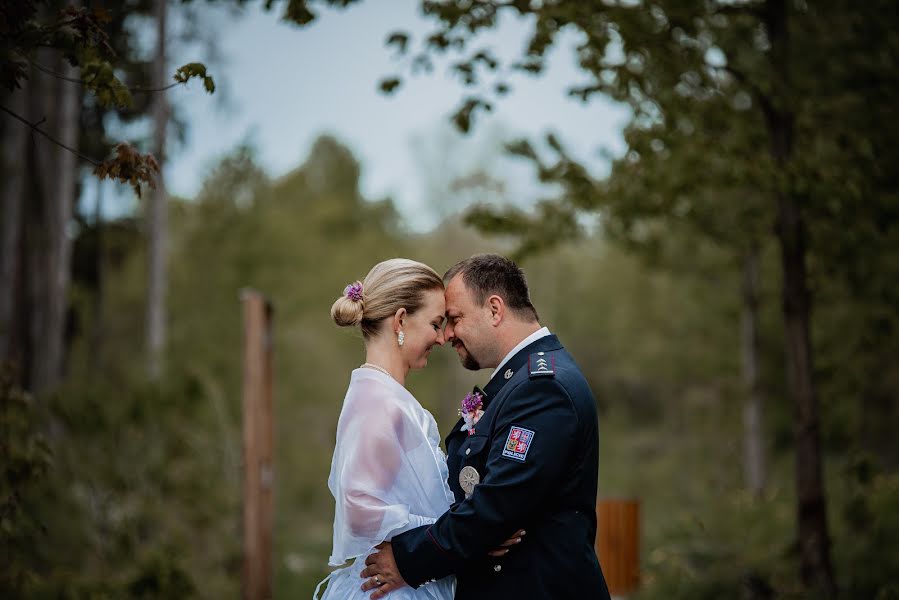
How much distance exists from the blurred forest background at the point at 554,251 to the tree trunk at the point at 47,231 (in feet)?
0.10

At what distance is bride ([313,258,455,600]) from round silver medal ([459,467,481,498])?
0.38 ft

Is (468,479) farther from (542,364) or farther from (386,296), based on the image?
(386,296)

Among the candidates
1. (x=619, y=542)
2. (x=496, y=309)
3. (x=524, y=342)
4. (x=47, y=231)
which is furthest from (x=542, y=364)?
(x=47, y=231)

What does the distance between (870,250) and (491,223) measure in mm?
3449

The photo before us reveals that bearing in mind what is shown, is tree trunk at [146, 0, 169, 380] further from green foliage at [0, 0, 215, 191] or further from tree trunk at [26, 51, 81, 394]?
green foliage at [0, 0, 215, 191]

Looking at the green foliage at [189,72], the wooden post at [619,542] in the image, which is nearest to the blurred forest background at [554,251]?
the green foliage at [189,72]

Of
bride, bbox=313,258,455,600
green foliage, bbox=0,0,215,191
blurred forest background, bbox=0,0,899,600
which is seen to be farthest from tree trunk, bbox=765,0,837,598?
green foliage, bbox=0,0,215,191

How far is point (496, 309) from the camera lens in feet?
12.5

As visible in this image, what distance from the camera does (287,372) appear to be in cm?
2439

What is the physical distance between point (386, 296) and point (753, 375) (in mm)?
14772

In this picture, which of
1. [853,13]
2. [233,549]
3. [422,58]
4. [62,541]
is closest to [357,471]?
[422,58]

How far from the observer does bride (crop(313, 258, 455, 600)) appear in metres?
3.54

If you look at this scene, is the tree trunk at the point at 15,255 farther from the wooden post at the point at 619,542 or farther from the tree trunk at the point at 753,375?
the tree trunk at the point at 753,375

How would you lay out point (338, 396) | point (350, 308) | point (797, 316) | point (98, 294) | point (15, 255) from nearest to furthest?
point (350, 308) → point (797, 316) → point (15, 255) → point (98, 294) → point (338, 396)
